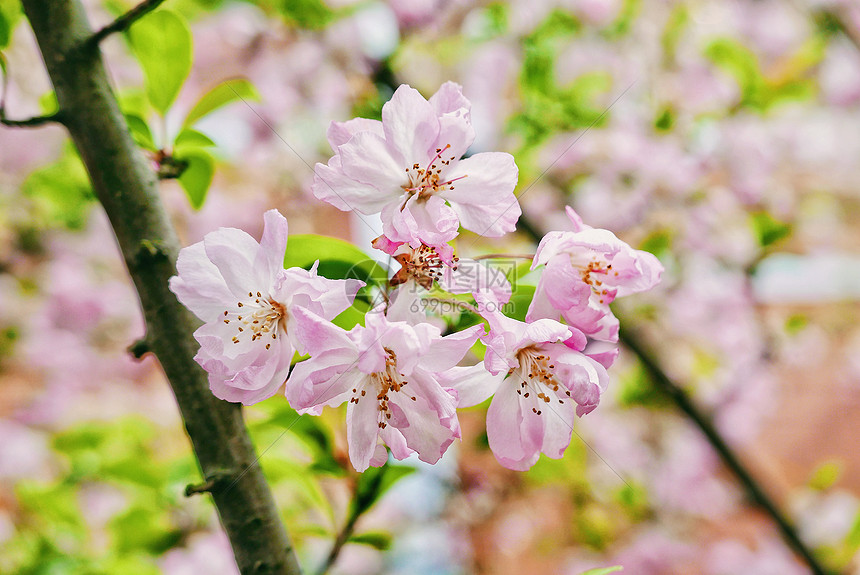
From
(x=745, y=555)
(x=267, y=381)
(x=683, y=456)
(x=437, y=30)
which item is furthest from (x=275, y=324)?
(x=745, y=555)

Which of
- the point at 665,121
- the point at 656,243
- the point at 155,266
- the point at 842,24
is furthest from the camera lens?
the point at 842,24

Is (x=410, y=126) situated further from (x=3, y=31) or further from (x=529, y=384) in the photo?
(x=3, y=31)

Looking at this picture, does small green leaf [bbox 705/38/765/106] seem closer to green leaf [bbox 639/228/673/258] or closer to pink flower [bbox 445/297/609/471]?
green leaf [bbox 639/228/673/258]

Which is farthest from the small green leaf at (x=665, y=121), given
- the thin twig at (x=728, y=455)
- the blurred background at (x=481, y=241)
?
the thin twig at (x=728, y=455)

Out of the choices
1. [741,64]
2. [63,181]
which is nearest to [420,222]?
[63,181]

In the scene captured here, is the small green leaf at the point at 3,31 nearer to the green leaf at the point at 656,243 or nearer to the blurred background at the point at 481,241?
the blurred background at the point at 481,241

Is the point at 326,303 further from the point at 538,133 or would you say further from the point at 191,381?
the point at 538,133

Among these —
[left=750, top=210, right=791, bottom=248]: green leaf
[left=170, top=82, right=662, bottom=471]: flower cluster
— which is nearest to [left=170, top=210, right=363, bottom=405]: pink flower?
[left=170, top=82, right=662, bottom=471]: flower cluster
